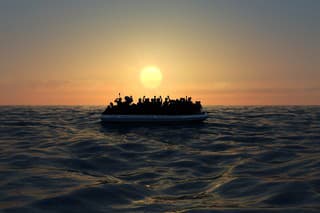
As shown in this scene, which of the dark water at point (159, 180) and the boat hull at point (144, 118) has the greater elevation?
the boat hull at point (144, 118)

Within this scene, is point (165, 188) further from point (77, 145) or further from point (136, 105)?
point (136, 105)

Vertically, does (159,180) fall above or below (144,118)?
below

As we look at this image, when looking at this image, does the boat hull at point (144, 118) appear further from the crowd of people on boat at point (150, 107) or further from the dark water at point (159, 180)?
the dark water at point (159, 180)

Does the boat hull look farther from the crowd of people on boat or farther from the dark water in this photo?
the dark water

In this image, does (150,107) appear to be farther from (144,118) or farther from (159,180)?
→ (159,180)

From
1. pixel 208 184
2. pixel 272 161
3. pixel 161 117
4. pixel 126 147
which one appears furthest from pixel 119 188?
pixel 161 117

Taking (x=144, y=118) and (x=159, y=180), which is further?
(x=144, y=118)

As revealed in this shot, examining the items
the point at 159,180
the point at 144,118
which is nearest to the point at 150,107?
the point at 144,118

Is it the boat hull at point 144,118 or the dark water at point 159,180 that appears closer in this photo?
the dark water at point 159,180

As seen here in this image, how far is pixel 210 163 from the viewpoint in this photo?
725 inches

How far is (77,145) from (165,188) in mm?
14627

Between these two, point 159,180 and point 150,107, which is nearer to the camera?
point 159,180

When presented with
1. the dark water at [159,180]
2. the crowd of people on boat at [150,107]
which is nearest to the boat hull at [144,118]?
the crowd of people on boat at [150,107]

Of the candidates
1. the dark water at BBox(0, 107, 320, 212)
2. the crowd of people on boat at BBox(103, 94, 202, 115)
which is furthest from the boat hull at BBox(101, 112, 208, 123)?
the dark water at BBox(0, 107, 320, 212)
